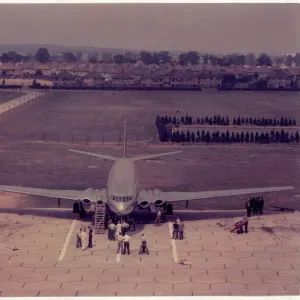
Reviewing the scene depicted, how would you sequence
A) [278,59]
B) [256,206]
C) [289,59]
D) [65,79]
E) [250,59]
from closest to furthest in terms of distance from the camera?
[256,206], [289,59], [278,59], [250,59], [65,79]

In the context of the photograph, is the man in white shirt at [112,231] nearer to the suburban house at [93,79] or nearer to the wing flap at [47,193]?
the wing flap at [47,193]

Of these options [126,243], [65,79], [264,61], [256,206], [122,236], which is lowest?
[65,79]

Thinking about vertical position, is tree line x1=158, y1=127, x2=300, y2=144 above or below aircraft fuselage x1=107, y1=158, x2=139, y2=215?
below

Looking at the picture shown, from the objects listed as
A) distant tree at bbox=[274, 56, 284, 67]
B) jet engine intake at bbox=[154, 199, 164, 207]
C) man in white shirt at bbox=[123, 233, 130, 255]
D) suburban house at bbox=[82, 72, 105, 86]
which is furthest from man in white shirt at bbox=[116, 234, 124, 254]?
suburban house at bbox=[82, 72, 105, 86]

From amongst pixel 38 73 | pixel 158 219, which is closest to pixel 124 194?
pixel 158 219

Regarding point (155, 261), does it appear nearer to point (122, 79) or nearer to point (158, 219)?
point (158, 219)

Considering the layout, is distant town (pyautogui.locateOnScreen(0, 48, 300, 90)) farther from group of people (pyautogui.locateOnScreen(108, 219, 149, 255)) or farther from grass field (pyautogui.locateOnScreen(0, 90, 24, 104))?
group of people (pyautogui.locateOnScreen(108, 219, 149, 255))

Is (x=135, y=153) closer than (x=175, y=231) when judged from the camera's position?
No

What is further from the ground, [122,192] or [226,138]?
[122,192]
